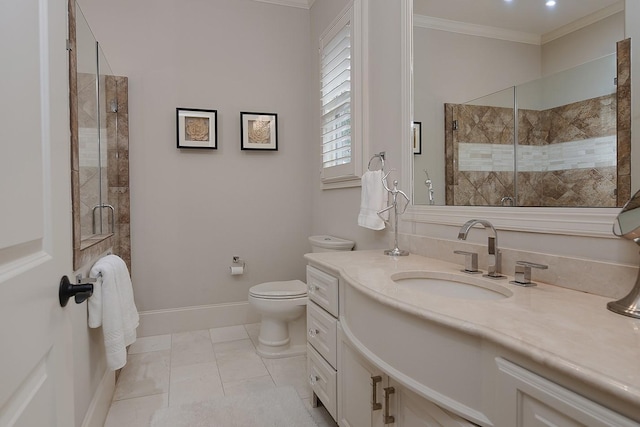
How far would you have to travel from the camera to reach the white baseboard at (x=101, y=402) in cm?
166

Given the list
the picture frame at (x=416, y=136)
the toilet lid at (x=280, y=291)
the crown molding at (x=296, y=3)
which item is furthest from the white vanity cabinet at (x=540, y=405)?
the crown molding at (x=296, y=3)

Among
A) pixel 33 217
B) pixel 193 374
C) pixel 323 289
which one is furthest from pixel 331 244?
pixel 33 217

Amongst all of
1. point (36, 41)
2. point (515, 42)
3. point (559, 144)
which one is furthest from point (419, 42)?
point (36, 41)

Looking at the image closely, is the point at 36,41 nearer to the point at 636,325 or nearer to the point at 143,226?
the point at 636,325

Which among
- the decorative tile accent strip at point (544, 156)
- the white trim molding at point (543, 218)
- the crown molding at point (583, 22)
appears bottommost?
the white trim molding at point (543, 218)

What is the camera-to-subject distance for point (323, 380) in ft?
5.99

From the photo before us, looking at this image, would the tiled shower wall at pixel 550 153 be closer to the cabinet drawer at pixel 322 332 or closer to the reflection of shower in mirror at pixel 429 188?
the reflection of shower in mirror at pixel 429 188

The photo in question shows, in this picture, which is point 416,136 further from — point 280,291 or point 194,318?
point 194,318

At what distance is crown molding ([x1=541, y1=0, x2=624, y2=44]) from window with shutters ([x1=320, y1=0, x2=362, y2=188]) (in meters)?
1.29

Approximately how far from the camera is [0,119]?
1.80ft

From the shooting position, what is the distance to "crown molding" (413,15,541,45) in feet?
4.35

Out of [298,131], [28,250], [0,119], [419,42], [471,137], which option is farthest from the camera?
[298,131]

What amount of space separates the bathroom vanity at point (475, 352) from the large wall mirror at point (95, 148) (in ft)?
3.80

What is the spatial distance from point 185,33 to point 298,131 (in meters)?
1.22
